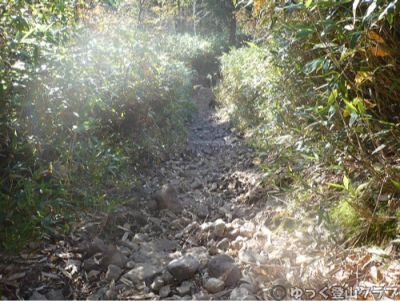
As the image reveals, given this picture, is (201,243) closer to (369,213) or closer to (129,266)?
(129,266)

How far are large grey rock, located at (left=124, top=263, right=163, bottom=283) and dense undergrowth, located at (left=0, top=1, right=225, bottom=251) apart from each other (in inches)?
22.9

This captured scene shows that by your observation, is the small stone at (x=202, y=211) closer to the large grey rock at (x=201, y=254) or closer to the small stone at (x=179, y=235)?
the small stone at (x=179, y=235)

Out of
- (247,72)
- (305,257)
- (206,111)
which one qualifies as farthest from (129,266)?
(206,111)

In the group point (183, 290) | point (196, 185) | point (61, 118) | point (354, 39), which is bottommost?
point (196, 185)

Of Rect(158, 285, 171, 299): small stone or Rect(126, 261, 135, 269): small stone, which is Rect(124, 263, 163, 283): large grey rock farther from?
Rect(158, 285, 171, 299): small stone

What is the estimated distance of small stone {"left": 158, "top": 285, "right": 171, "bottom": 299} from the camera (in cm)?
214

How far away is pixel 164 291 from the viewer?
85.1 inches

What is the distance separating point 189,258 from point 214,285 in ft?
0.95

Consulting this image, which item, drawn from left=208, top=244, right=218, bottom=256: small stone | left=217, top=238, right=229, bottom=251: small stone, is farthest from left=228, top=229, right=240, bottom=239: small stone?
left=208, top=244, right=218, bottom=256: small stone

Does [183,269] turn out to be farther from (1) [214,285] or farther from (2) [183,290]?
(1) [214,285]

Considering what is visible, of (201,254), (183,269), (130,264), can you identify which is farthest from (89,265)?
(201,254)

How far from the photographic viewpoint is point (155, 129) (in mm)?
4898

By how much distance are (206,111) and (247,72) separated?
331 centimetres

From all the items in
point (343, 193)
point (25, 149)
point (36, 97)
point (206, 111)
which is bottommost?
point (206, 111)
